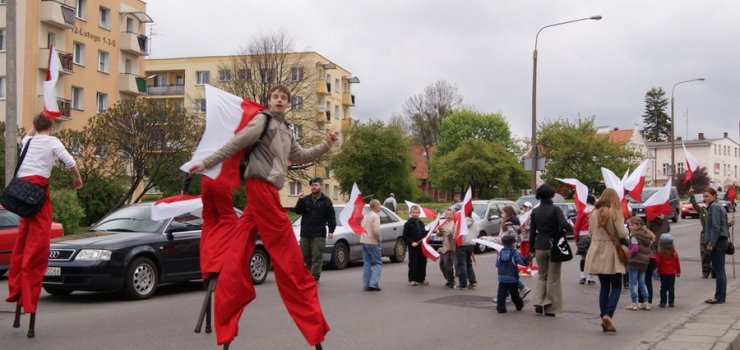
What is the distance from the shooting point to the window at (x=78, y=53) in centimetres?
4441

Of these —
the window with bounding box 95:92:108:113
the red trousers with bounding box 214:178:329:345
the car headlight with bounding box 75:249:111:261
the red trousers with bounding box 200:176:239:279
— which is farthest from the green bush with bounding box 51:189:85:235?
the window with bounding box 95:92:108:113

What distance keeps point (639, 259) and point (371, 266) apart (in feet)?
14.3

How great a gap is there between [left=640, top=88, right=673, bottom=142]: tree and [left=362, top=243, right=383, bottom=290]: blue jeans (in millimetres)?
119992

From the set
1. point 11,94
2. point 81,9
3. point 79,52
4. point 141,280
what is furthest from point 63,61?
point 141,280

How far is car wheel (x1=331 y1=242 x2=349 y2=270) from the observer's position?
17.1m

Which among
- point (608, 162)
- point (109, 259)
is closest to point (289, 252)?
point (109, 259)

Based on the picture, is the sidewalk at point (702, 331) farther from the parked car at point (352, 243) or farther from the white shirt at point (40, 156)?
the parked car at point (352, 243)

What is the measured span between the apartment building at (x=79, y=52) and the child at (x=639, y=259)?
32.7 metres

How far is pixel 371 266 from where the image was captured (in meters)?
13.0

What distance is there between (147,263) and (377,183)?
2082 inches

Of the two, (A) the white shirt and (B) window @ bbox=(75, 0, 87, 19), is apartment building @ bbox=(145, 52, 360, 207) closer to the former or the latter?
(B) window @ bbox=(75, 0, 87, 19)

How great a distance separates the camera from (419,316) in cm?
993

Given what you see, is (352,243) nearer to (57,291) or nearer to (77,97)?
(57,291)

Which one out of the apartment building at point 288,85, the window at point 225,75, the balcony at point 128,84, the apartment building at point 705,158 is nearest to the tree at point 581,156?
the apartment building at point 288,85
